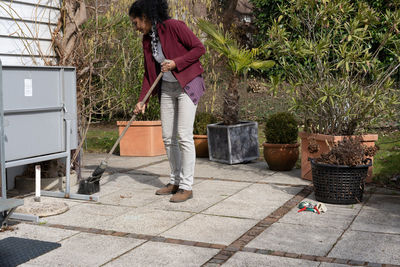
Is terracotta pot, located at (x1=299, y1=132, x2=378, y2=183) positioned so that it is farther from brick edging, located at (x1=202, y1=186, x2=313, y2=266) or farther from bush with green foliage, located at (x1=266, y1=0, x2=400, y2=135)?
brick edging, located at (x1=202, y1=186, x2=313, y2=266)

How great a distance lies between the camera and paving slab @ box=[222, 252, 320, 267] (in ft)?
11.0

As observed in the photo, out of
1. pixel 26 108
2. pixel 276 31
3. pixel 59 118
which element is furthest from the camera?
pixel 276 31

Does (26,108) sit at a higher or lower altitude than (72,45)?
lower

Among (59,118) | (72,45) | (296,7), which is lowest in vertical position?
(59,118)

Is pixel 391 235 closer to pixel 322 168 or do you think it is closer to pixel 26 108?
pixel 322 168

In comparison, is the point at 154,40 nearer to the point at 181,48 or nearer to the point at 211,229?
the point at 181,48

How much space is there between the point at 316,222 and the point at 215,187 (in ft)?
5.28

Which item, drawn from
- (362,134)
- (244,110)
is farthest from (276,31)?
(244,110)

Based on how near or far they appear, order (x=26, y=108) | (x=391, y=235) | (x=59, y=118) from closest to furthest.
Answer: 1. (x=391, y=235)
2. (x=26, y=108)
3. (x=59, y=118)

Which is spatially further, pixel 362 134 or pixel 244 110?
pixel 244 110

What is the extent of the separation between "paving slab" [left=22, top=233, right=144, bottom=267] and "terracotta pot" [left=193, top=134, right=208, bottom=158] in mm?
3939

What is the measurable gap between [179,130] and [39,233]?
1647 millimetres

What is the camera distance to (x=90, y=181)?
17.4 ft

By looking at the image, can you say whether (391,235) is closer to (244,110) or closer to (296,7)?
(296,7)
